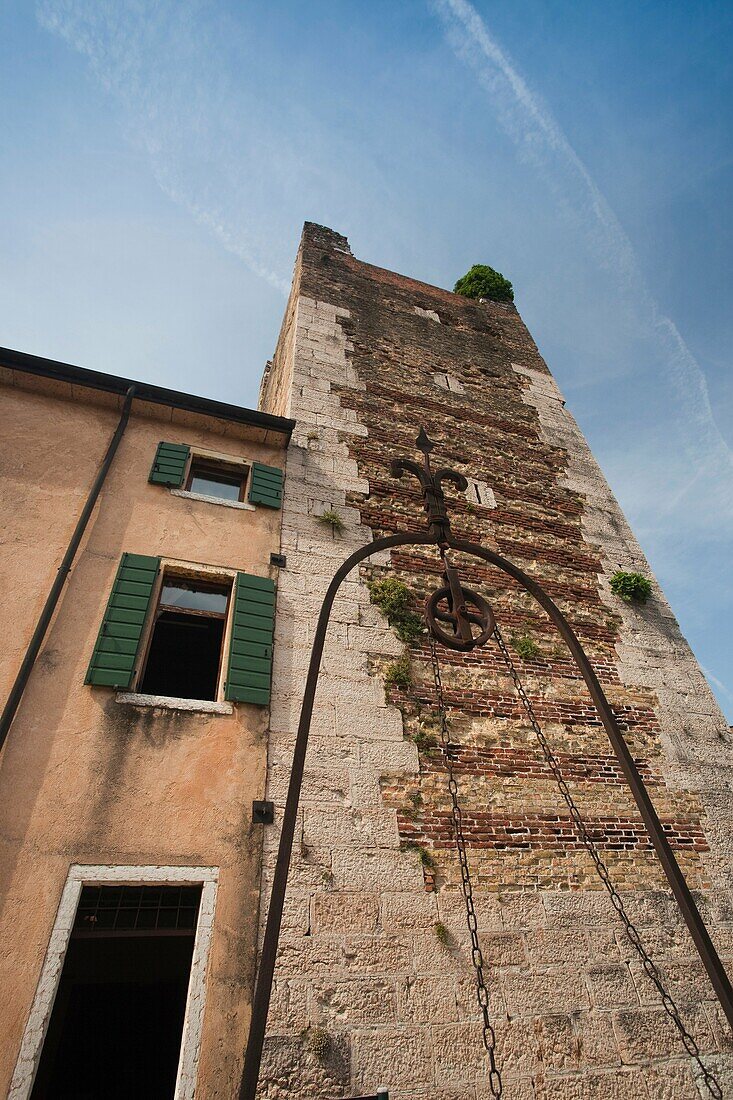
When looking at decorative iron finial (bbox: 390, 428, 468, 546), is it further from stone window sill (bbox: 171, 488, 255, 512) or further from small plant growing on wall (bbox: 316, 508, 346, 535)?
stone window sill (bbox: 171, 488, 255, 512)

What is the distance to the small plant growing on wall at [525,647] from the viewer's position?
22.5 feet

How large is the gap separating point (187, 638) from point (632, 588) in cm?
621

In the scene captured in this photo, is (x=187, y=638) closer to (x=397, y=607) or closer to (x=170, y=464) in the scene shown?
(x=170, y=464)

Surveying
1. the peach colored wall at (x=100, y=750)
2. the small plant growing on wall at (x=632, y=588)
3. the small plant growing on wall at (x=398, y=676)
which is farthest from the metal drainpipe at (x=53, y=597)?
the small plant growing on wall at (x=632, y=588)

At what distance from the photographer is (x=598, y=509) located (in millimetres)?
9383

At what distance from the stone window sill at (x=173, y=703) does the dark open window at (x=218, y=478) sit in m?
2.95

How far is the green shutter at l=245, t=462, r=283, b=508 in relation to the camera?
6.97 metres

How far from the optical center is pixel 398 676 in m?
6.06

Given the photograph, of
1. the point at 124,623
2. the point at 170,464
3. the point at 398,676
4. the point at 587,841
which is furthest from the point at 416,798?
the point at 170,464

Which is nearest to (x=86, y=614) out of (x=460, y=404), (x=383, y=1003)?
(x=383, y=1003)

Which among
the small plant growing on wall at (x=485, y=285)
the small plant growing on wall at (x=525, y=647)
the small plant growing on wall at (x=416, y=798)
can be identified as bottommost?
the small plant growing on wall at (x=416, y=798)

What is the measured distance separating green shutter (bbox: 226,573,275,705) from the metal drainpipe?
1691mm

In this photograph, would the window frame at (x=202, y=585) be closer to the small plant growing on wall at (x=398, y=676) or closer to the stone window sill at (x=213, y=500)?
the stone window sill at (x=213, y=500)

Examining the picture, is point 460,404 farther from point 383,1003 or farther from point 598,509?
point 383,1003
